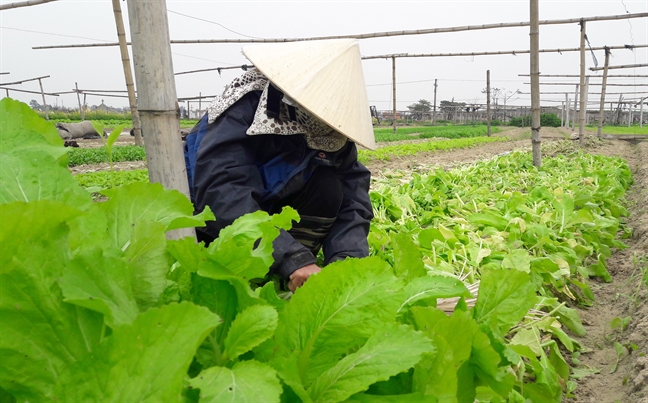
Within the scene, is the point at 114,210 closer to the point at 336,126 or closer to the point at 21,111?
the point at 21,111

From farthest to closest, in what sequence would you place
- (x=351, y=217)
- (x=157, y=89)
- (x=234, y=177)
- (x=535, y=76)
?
(x=535, y=76) < (x=351, y=217) < (x=234, y=177) < (x=157, y=89)

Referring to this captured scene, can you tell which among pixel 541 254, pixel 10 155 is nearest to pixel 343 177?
pixel 541 254

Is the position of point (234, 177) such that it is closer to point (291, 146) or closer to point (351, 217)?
point (291, 146)

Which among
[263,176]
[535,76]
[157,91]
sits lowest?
[263,176]

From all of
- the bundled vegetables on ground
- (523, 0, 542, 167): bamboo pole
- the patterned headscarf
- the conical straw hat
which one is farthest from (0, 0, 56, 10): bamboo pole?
the bundled vegetables on ground

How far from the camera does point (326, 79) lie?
1891mm

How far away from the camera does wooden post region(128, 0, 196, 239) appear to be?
4.41 feet

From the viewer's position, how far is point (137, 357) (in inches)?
18.0

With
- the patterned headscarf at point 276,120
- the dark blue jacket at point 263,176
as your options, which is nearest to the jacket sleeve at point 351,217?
the dark blue jacket at point 263,176

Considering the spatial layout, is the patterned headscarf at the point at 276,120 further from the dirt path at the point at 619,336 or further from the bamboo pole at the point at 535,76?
the bamboo pole at the point at 535,76

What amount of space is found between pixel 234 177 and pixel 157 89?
0.70 metres

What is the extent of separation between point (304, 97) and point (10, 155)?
4.21 feet

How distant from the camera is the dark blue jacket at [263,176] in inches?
77.4

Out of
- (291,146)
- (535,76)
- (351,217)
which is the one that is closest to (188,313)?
(291,146)
